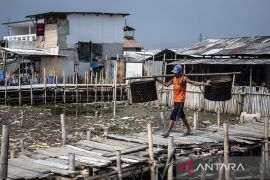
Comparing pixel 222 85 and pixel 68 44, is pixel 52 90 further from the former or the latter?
pixel 222 85

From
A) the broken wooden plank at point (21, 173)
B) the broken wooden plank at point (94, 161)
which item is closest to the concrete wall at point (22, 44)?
the broken wooden plank at point (94, 161)

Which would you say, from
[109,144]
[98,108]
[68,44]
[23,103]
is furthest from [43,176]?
[68,44]

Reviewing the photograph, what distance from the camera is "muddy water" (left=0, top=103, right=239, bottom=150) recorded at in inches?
640

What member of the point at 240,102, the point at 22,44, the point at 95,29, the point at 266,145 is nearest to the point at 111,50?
the point at 95,29

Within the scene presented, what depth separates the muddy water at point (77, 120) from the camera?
16266mm

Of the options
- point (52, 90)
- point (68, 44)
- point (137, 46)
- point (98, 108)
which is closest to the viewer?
point (98, 108)

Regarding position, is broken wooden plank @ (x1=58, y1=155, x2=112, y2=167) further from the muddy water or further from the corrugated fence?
the corrugated fence

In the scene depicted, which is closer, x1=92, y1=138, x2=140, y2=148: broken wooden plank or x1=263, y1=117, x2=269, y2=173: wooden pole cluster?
x1=92, y1=138, x2=140, y2=148: broken wooden plank

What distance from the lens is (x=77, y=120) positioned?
20.8 m

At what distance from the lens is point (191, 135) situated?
36.7 ft

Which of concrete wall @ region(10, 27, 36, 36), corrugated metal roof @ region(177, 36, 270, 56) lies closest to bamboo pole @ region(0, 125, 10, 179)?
corrugated metal roof @ region(177, 36, 270, 56)

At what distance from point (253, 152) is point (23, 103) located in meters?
18.6

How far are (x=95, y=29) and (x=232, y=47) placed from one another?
14.7m

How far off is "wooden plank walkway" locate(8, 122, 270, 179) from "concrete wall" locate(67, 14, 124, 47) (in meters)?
24.3
